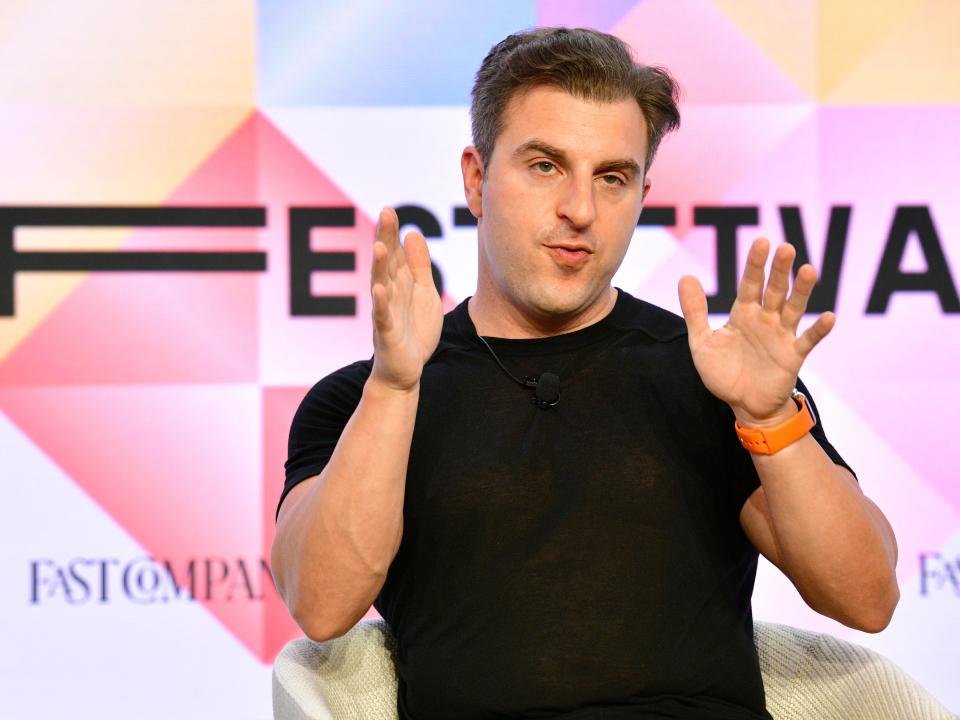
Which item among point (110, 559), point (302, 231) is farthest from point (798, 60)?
point (110, 559)

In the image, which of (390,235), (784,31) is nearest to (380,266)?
(390,235)

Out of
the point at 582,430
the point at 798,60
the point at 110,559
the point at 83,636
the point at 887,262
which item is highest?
the point at 798,60

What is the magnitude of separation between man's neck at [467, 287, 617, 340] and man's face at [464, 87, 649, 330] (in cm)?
2

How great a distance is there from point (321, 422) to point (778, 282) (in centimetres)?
76

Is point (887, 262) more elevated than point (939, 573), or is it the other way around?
point (887, 262)

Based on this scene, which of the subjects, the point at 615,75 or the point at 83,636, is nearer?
the point at 615,75

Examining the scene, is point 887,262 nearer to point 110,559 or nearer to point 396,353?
point 396,353

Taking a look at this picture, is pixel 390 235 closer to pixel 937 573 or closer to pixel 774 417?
pixel 774 417

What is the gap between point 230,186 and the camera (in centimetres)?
310

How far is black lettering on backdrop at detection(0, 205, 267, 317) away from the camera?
3062 mm

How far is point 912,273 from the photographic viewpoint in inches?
123

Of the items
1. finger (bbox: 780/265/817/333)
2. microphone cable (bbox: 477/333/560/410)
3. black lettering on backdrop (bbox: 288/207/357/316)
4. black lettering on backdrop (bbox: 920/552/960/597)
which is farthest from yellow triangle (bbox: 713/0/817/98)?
finger (bbox: 780/265/817/333)

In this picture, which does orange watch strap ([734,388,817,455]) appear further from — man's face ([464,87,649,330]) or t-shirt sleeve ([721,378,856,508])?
man's face ([464,87,649,330])

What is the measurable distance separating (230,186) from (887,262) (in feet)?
5.69
